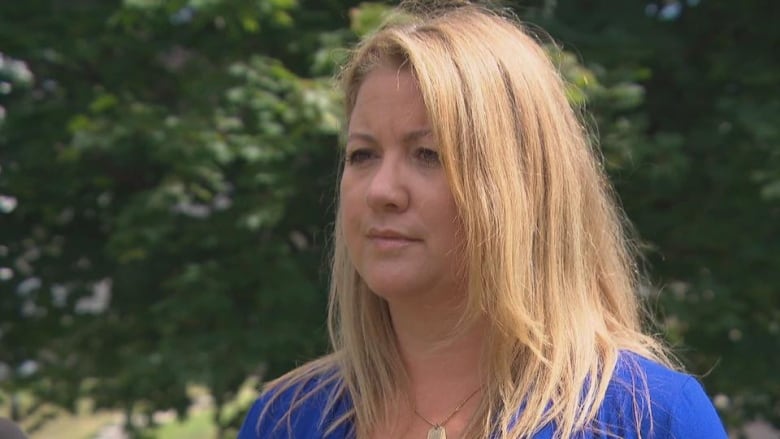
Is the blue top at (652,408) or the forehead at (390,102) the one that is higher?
the forehead at (390,102)

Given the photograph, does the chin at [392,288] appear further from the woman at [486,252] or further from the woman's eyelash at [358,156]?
the woman's eyelash at [358,156]

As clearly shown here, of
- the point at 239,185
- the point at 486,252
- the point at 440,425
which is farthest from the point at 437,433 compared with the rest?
the point at 239,185

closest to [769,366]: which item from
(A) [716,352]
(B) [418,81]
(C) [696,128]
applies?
(A) [716,352]

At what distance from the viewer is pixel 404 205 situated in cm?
159

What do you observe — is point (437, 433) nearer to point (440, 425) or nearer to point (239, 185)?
point (440, 425)

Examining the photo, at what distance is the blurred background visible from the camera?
3.79 meters

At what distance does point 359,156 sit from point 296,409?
0.48 metres

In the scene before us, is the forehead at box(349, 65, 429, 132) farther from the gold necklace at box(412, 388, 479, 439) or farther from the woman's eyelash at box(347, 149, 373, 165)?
the gold necklace at box(412, 388, 479, 439)

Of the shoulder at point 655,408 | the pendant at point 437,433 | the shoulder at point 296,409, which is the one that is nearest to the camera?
the shoulder at point 655,408

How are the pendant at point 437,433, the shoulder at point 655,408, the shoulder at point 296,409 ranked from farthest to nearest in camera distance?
the shoulder at point 296,409, the pendant at point 437,433, the shoulder at point 655,408

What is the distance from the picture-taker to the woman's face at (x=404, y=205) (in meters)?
1.59

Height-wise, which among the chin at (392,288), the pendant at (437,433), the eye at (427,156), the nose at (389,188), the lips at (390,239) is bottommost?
the pendant at (437,433)

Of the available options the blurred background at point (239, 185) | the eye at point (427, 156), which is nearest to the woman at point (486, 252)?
the eye at point (427, 156)

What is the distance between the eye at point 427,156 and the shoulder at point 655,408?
1.40 feet
